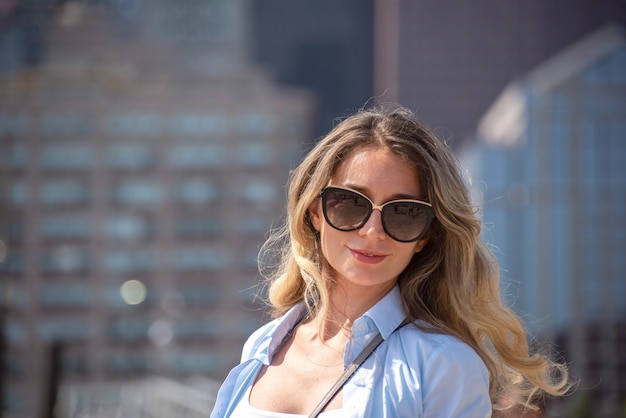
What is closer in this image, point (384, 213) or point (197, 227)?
point (384, 213)

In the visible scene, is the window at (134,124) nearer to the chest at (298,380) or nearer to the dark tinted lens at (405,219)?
the chest at (298,380)

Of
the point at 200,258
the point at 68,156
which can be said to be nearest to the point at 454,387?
the point at 200,258

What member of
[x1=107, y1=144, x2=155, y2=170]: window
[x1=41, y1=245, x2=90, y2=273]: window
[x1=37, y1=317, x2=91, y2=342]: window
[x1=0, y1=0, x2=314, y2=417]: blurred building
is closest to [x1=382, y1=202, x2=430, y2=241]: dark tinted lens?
[x1=0, y1=0, x2=314, y2=417]: blurred building

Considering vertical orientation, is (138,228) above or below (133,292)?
above

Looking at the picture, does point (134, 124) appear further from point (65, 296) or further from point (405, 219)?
point (405, 219)

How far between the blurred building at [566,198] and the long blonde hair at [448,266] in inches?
3629

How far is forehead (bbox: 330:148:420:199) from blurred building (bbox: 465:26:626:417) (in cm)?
9227

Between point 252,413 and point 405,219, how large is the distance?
0.55m

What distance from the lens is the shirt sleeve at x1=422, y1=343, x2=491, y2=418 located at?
184 cm

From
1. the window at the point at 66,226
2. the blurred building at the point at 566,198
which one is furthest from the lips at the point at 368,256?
the window at the point at 66,226

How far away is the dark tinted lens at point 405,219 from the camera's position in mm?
2082

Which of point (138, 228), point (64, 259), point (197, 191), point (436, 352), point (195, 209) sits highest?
point (436, 352)

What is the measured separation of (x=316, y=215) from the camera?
2.35 m

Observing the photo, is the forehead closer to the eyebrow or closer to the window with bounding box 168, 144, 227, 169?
the eyebrow
